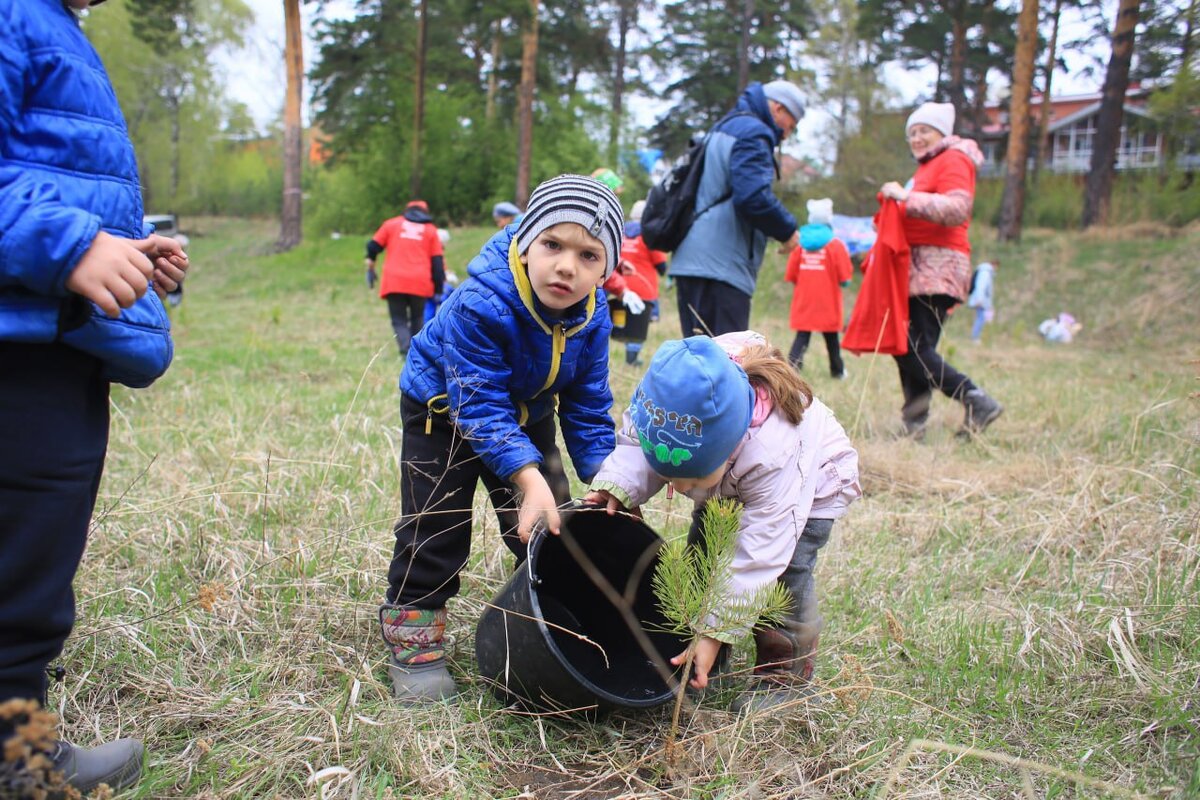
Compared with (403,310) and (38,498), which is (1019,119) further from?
(38,498)

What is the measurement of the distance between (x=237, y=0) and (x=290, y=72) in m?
26.8

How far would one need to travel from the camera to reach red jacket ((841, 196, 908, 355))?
457 centimetres

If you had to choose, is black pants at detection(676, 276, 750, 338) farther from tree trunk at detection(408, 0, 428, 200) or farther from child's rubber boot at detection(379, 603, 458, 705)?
tree trunk at detection(408, 0, 428, 200)

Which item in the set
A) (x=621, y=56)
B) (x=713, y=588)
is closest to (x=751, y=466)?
(x=713, y=588)

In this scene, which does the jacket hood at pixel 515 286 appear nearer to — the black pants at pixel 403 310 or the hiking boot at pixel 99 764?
the hiking boot at pixel 99 764

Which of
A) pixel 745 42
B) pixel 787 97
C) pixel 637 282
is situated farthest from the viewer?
pixel 745 42

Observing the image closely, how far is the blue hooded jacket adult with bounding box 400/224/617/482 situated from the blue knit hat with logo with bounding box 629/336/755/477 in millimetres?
343

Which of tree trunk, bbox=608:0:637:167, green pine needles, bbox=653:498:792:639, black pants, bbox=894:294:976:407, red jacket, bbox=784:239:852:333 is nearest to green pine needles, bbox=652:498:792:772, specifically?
green pine needles, bbox=653:498:792:639

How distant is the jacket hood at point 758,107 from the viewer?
14.1 feet

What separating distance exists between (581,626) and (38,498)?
4.44 feet

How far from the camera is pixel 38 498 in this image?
1.40m

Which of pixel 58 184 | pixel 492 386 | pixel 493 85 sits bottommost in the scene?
pixel 492 386

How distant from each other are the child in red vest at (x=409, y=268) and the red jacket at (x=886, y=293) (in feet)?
14.3

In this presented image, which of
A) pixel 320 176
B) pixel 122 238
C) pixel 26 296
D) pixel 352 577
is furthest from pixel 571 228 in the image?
pixel 320 176
